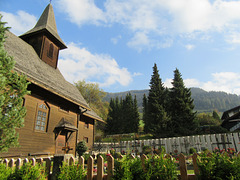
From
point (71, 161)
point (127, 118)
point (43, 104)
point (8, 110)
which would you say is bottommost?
point (71, 161)


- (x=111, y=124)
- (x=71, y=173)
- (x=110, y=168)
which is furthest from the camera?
(x=111, y=124)

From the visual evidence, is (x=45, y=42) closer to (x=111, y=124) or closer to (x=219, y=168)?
(x=219, y=168)

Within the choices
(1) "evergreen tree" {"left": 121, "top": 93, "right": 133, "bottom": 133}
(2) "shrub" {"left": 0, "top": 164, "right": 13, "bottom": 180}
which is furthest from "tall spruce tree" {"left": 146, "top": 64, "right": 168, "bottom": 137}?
(2) "shrub" {"left": 0, "top": 164, "right": 13, "bottom": 180}

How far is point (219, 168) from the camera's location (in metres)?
3.38

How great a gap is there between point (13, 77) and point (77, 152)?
11.0m

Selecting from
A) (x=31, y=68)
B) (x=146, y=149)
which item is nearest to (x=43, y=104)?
(x=31, y=68)

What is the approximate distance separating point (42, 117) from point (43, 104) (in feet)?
3.22

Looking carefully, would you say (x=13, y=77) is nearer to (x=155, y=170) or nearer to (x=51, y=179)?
(x=51, y=179)

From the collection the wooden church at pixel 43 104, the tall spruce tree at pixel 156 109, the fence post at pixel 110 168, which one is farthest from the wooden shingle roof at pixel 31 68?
the tall spruce tree at pixel 156 109

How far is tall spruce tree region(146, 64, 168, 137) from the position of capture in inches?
1298

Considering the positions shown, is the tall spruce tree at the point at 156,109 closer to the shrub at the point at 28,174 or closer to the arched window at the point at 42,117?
the arched window at the point at 42,117

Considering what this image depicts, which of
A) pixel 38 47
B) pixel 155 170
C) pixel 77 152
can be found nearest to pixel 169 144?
pixel 77 152

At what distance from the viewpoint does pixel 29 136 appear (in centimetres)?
1048

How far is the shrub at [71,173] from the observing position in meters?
4.08
